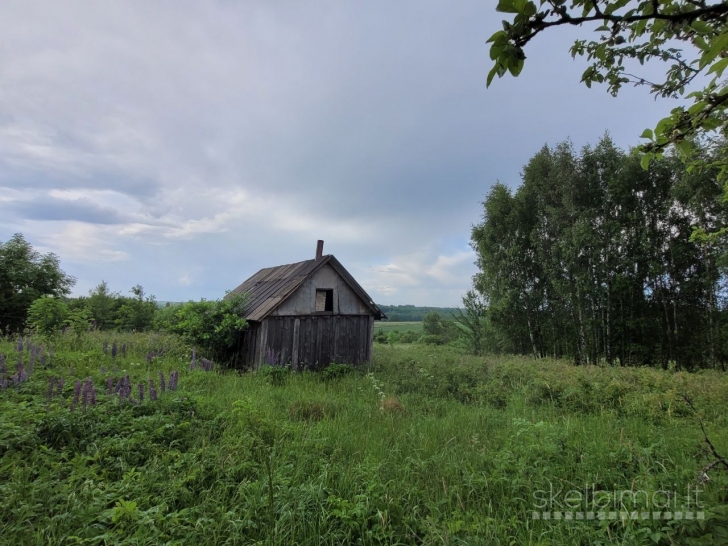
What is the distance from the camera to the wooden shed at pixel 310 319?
33.2 feet

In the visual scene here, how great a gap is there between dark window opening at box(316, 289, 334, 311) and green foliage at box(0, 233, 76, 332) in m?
14.0

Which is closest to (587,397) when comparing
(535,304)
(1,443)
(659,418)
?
(659,418)

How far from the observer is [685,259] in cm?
1312

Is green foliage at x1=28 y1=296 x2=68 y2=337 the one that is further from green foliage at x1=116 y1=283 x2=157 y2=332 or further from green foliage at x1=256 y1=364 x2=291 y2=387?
green foliage at x1=116 y1=283 x2=157 y2=332

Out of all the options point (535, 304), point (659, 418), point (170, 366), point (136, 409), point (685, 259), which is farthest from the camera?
point (535, 304)

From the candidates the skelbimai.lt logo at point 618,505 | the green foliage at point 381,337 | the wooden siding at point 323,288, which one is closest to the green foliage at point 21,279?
the wooden siding at point 323,288

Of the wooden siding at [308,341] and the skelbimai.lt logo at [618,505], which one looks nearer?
the skelbimai.lt logo at [618,505]

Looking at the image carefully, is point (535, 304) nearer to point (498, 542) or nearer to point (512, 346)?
point (512, 346)

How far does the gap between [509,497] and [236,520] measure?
242 centimetres

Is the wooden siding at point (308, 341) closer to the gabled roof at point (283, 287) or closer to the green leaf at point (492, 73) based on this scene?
the gabled roof at point (283, 287)

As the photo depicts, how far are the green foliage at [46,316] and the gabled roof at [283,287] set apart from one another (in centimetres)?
471

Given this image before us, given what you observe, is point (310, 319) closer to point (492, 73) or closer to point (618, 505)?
point (618, 505)

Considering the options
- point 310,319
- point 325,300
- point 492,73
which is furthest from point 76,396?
point 325,300

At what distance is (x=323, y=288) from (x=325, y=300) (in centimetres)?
52
